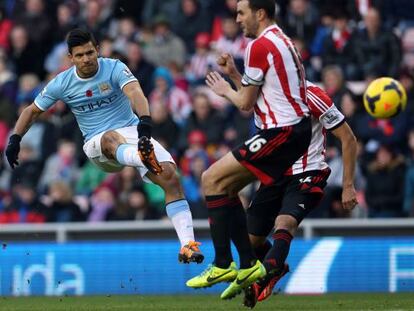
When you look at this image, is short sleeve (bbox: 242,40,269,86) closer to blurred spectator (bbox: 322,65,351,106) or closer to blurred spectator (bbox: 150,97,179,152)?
blurred spectator (bbox: 322,65,351,106)

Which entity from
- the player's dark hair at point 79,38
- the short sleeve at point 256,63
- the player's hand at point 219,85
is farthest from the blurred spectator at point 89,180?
the short sleeve at point 256,63

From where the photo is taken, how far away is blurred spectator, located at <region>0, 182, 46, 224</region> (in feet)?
57.3

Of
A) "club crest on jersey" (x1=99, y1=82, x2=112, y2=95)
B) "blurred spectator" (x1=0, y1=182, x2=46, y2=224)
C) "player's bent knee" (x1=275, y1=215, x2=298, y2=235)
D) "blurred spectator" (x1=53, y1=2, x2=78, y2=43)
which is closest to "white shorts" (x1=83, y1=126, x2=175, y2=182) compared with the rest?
"club crest on jersey" (x1=99, y1=82, x2=112, y2=95)

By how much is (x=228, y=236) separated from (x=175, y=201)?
1.26 metres

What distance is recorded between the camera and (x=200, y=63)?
18.7m

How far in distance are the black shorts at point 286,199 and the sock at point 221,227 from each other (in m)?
0.65

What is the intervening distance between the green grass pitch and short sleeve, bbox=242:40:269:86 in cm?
221

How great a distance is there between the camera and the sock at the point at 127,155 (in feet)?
37.3

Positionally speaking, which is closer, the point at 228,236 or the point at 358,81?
the point at 228,236

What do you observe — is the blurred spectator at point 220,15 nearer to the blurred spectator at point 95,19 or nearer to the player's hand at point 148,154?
the blurred spectator at point 95,19

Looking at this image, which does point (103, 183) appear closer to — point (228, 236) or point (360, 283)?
point (360, 283)

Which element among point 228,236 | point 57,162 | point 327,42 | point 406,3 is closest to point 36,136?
point 57,162

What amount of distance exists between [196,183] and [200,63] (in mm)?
2444

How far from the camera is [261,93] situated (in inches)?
405
